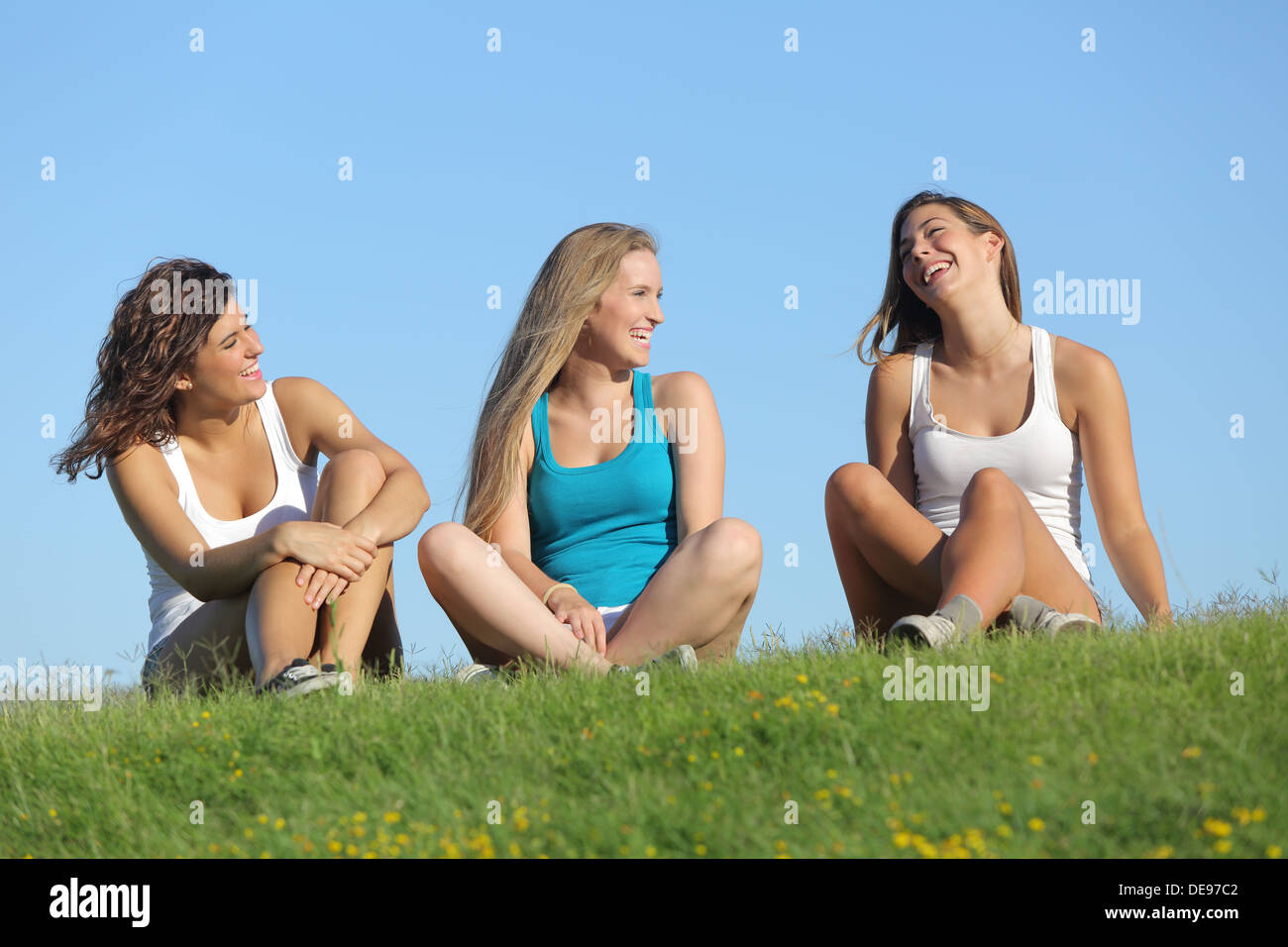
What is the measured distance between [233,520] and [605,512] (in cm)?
177

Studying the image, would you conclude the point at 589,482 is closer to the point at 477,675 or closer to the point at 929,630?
the point at 477,675

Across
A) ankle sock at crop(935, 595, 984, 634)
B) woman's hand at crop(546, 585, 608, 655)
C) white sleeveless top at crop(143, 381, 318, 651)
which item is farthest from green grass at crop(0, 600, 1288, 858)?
white sleeveless top at crop(143, 381, 318, 651)

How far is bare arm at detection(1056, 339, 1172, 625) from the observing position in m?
5.37

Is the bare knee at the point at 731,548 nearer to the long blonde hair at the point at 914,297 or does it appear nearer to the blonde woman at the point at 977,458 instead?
the blonde woman at the point at 977,458

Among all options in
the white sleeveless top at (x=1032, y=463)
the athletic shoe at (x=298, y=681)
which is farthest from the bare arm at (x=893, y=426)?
the athletic shoe at (x=298, y=681)

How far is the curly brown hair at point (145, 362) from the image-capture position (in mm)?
5605

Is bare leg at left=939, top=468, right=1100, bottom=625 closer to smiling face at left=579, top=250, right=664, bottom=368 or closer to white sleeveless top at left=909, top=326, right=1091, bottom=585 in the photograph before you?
white sleeveless top at left=909, top=326, right=1091, bottom=585

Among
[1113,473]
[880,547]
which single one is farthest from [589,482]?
[1113,473]

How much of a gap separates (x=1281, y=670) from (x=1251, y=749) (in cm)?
70

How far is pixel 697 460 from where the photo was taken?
18.7 ft

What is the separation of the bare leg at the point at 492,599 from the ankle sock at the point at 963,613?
138cm
